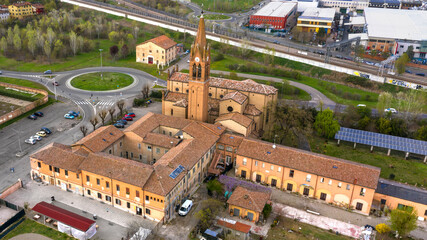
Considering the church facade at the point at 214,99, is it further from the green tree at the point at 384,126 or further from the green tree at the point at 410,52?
the green tree at the point at 410,52

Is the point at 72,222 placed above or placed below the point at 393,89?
below

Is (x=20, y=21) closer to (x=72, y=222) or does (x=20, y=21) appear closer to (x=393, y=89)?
(x=72, y=222)

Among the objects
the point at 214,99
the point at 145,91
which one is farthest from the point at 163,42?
the point at 214,99

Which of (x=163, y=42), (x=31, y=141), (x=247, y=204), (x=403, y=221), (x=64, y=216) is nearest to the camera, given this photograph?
(x=403, y=221)

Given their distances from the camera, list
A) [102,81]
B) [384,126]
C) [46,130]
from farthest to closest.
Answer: [102,81]
[384,126]
[46,130]

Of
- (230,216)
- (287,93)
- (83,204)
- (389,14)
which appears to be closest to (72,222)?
(83,204)

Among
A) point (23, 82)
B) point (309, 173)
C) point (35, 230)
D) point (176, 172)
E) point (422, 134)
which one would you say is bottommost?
point (35, 230)

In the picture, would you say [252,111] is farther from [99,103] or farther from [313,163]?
[99,103]
